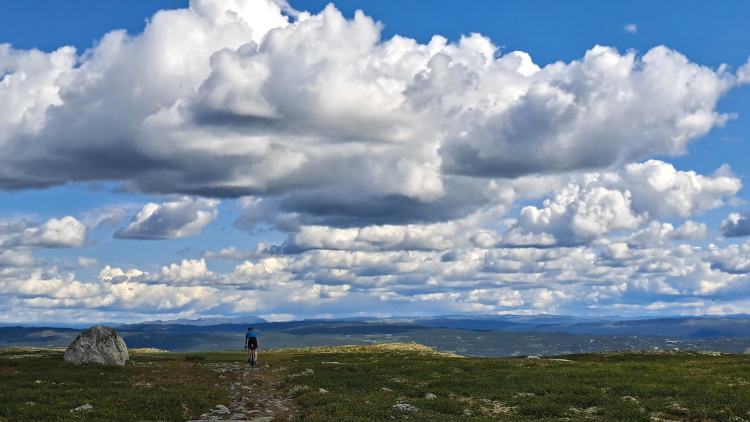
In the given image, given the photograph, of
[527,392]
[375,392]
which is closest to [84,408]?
[375,392]

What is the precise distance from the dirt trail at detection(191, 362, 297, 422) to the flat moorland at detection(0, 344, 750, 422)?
10cm

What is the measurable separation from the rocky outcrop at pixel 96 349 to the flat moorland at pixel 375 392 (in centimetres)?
162

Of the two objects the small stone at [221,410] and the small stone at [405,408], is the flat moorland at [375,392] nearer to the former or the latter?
the small stone at [405,408]

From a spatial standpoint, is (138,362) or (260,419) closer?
(260,419)

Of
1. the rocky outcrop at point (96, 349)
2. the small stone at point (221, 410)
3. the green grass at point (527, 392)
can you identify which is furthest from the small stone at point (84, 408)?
the rocky outcrop at point (96, 349)

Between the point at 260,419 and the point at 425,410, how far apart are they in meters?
9.72

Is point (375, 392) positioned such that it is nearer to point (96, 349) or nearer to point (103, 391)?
point (103, 391)

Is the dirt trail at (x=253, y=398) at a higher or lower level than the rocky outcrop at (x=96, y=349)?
lower

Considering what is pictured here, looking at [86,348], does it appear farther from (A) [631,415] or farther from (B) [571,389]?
(A) [631,415]

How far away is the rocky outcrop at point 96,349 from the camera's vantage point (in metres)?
61.8

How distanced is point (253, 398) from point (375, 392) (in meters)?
8.84

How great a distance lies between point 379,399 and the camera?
40844 mm

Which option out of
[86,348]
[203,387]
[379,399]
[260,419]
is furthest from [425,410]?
[86,348]

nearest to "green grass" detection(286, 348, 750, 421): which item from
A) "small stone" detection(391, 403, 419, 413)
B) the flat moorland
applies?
the flat moorland
